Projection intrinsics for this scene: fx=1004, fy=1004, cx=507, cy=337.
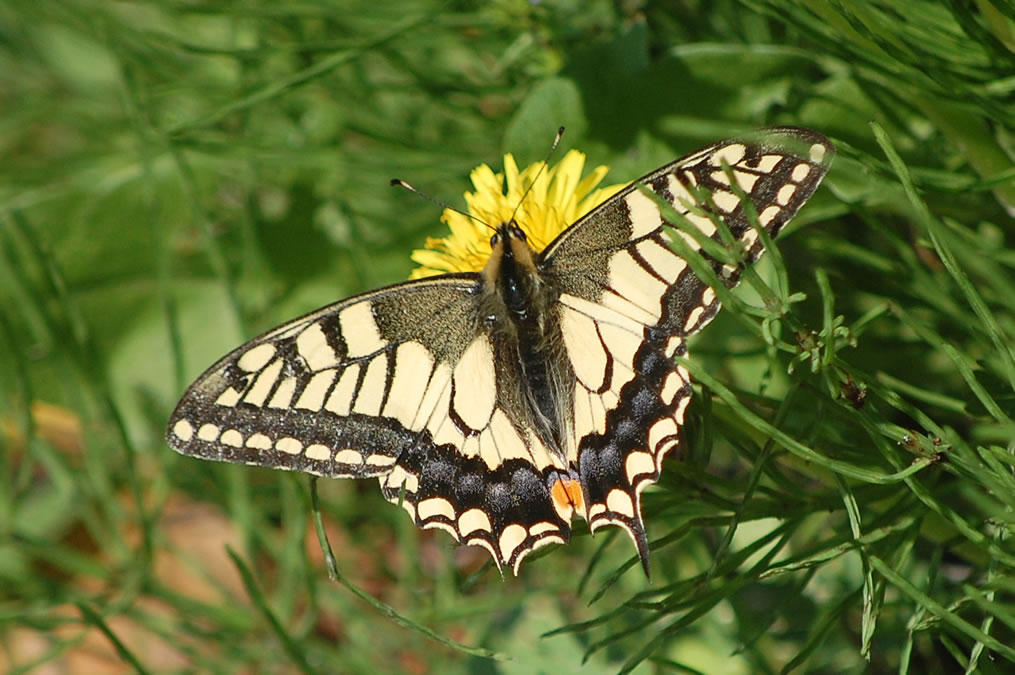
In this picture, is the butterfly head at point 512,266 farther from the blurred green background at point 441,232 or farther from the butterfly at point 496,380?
the blurred green background at point 441,232

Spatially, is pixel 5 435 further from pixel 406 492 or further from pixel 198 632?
pixel 406 492

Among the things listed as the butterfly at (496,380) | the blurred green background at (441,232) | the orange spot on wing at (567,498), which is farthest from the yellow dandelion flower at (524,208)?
the orange spot on wing at (567,498)

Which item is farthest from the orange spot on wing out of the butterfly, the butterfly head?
the butterfly head

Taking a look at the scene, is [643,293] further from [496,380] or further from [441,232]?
[441,232]

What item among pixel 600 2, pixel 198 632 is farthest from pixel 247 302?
pixel 600 2

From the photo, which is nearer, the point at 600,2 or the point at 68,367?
the point at 600,2

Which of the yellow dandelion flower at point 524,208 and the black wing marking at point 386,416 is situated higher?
the yellow dandelion flower at point 524,208
